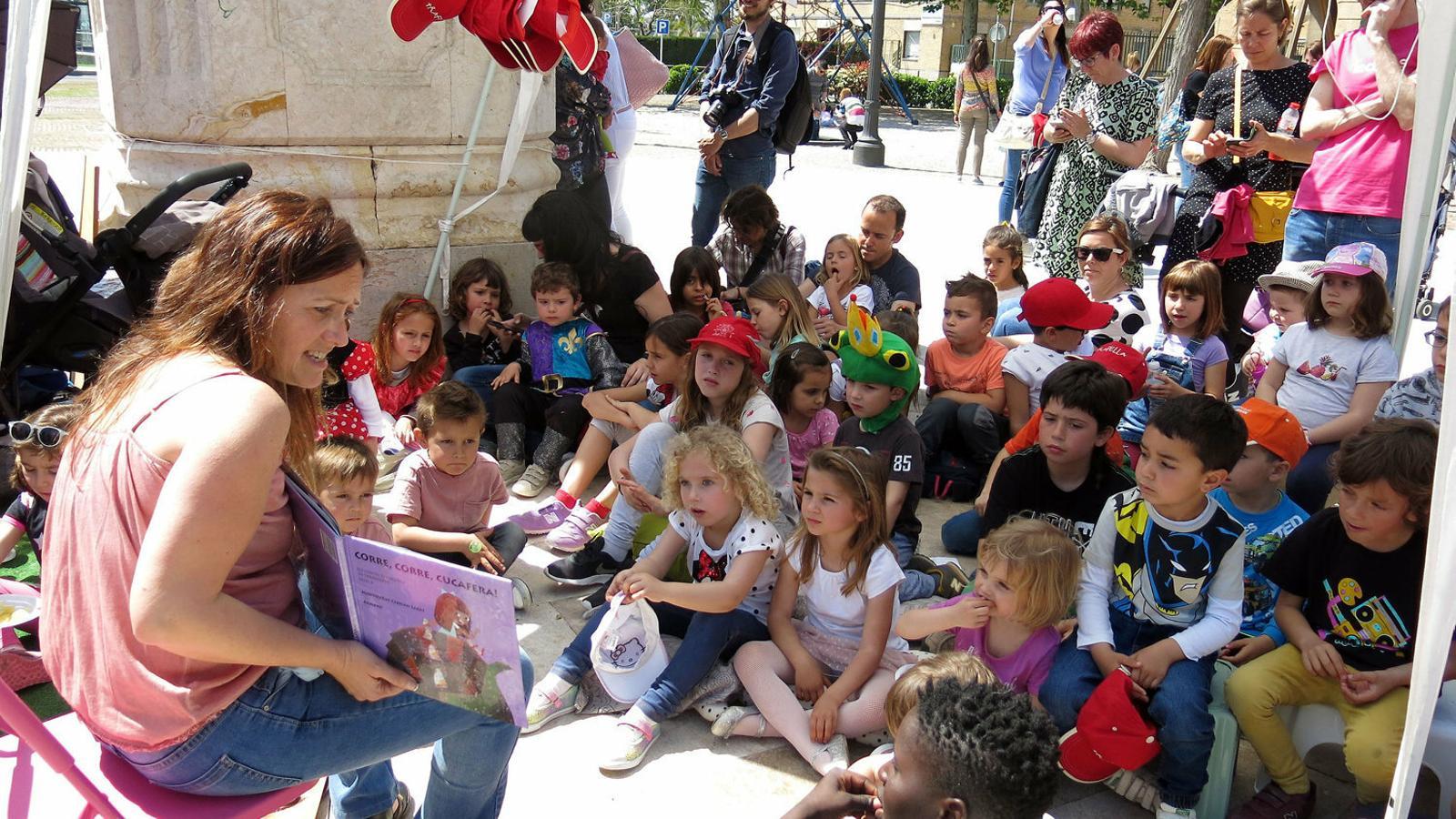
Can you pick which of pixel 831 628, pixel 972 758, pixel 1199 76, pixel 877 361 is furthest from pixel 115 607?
pixel 1199 76

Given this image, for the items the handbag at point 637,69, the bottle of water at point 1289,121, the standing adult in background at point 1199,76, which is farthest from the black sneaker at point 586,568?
the handbag at point 637,69

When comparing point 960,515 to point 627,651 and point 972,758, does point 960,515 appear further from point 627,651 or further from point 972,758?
point 972,758

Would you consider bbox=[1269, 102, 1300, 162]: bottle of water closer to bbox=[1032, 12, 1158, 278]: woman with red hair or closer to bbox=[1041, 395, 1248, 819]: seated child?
bbox=[1032, 12, 1158, 278]: woman with red hair

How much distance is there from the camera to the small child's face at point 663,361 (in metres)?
4.44

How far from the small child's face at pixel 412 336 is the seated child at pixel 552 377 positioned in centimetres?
35

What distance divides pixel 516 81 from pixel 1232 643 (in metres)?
3.93

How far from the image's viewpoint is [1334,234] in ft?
15.0

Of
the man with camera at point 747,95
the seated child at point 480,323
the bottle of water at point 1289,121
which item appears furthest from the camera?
the man with camera at point 747,95

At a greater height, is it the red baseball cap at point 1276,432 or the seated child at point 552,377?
the red baseball cap at point 1276,432

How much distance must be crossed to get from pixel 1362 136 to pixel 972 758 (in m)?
3.75

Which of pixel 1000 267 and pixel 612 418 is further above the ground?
pixel 1000 267

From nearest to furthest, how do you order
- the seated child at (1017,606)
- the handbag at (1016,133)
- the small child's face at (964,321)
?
1. the seated child at (1017,606)
2. the small child's face at (964,321)
3. the handbag at (1016,133)

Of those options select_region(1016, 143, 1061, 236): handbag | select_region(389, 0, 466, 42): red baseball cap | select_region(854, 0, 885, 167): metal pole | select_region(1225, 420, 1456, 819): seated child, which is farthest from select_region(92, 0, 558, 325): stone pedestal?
select_region(854, 0, 885, 167): metal pole

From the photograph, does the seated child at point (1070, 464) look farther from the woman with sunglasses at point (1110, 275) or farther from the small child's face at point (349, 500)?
the small child's face at point (349, 500)
